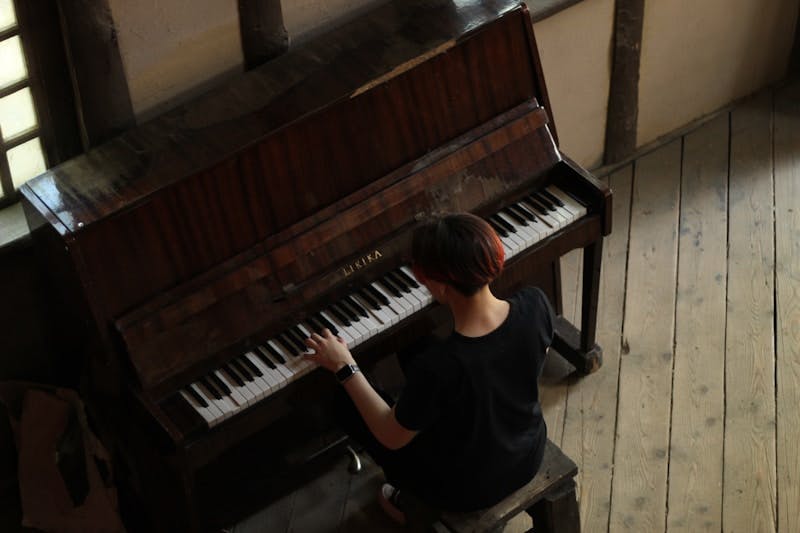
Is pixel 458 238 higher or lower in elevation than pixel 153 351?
higher

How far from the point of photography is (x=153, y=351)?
2.98m

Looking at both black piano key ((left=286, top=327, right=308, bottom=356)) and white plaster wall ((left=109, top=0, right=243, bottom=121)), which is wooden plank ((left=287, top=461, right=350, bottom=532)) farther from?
white plaster wall ((left=109, top=0, right=243, bottom=121))

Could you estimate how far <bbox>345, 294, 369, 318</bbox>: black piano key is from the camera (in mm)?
3215

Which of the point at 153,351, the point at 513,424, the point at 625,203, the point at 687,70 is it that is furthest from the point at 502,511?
the point at 687,70

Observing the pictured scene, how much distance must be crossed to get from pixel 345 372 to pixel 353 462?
32.5 inches

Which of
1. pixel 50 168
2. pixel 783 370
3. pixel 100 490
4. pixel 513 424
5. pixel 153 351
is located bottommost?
pixel 783 370

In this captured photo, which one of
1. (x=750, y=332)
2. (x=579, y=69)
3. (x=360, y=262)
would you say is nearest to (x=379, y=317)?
(x=360, y=262)

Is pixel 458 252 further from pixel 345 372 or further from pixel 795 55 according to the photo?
pixel 795 55

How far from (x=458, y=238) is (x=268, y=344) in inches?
28.6

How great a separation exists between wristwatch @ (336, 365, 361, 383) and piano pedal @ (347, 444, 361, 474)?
800 millimetres

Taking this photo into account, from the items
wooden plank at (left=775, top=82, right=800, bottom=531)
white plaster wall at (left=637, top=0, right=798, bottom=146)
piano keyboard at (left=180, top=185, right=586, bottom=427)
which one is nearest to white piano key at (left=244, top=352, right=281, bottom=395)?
piano keyboard at (left=180, top=185, right=586, bottom=427)

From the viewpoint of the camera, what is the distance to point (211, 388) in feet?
10.0

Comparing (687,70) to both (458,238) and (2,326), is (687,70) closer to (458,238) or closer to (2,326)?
(458,238)

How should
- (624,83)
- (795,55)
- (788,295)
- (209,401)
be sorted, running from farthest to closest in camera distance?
(795,55), (624,83), (788,295), (209,401)
